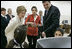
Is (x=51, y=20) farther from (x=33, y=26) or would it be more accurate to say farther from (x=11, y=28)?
(x=33, y=26)

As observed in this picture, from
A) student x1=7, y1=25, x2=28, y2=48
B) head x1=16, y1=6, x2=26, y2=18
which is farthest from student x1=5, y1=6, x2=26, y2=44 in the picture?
student x1=7, y1=25, x2=28, y2=48

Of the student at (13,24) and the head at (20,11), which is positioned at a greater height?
the head at (20,11)

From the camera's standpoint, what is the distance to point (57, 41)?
1.77 ft

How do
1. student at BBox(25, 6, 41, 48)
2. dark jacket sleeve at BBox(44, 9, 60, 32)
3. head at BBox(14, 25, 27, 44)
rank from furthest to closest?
student at BBox(25, 6, 41, 48) → dark jacket sleeve at BBox(44, 9, 60, 32) → head at BBox(14, 25, 27, 44)

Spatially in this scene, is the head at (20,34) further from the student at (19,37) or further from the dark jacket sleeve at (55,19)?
the dark jacket sleeve at (55,19)

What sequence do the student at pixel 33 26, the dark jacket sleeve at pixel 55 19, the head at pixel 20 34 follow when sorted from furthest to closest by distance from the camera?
the student at pixel 33 26
the dark jacket sleeve at pixel 55 19
the head at pixel 20 34

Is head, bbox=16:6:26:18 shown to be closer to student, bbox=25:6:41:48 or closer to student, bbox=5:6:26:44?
student, bbox=5:6:26:44

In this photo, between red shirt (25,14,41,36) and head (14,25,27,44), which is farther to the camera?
red shirt (25,14,41,36)

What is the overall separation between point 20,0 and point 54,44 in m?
5.03

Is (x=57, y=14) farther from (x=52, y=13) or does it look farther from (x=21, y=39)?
(x=21, y=39)

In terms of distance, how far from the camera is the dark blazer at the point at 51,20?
170 centimetres

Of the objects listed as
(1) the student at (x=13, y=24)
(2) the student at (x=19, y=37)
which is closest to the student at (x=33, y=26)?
(1) the student at (x=13, y=24)

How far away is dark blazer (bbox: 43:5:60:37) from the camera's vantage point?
1.70 meters

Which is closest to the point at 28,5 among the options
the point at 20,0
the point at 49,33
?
the point at 20,0
